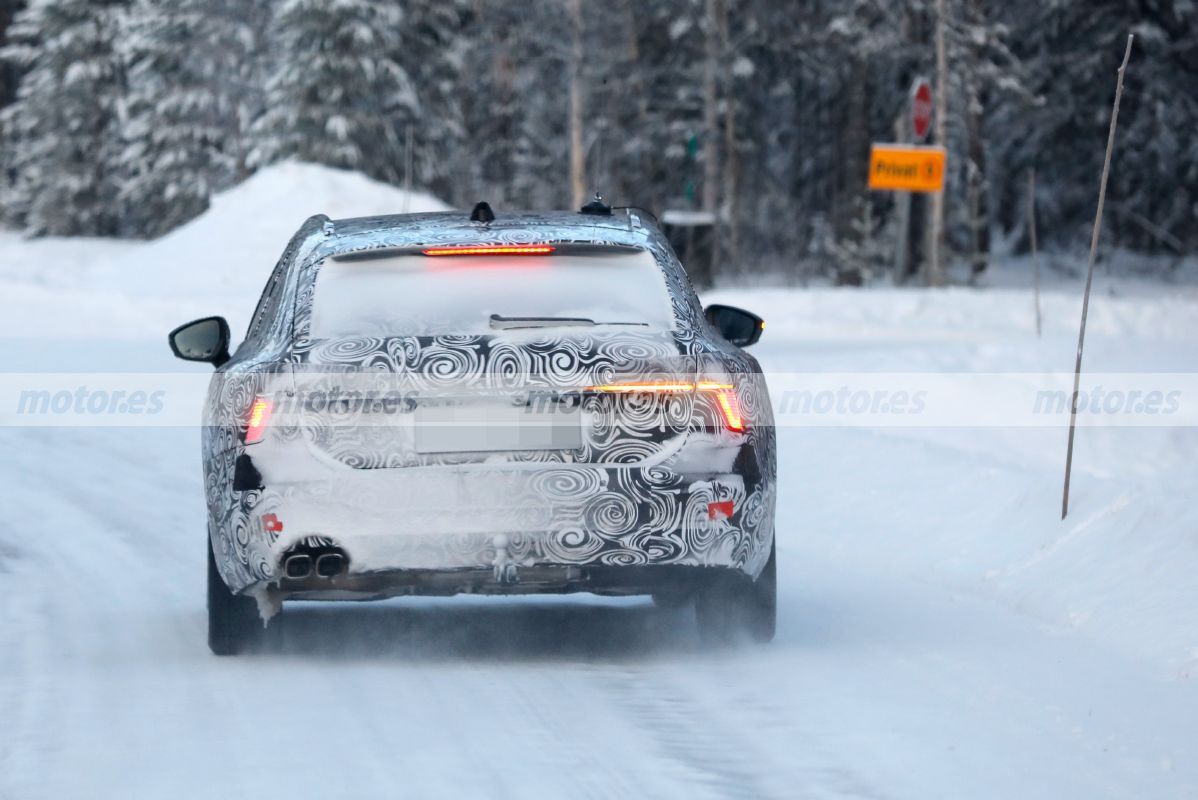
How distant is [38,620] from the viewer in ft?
23.9

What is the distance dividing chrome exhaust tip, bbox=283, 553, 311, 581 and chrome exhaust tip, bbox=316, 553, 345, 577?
4 centimetres

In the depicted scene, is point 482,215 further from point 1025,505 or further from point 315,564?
point 1025,505

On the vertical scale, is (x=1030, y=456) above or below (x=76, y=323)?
above

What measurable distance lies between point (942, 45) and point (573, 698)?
29.0m

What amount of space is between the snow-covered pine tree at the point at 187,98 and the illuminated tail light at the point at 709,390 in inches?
1992

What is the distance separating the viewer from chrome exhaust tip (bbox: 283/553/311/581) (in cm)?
615

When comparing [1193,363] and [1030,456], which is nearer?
[1030,456]

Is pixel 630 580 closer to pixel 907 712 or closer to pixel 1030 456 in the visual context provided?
pixel 907 712

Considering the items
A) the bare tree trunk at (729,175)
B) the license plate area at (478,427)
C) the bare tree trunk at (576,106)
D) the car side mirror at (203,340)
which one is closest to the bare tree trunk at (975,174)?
the bare tree trunk at (729,175)

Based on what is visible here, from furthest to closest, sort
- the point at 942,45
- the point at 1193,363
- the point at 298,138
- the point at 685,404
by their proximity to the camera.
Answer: the point at 298,138, the point at 942,45, the point at 1193,363, the point at 685,404

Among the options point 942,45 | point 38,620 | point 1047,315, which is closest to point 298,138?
point 942,45

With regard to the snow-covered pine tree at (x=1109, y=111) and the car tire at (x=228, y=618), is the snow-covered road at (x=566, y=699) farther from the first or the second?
the snow-covered pine tree at (x=1109, y=111)

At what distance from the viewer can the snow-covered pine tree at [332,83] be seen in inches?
1898

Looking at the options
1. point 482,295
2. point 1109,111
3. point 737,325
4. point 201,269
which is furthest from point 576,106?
point 482,295
